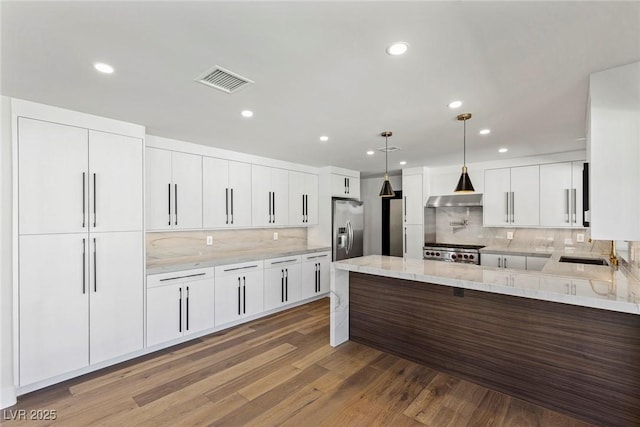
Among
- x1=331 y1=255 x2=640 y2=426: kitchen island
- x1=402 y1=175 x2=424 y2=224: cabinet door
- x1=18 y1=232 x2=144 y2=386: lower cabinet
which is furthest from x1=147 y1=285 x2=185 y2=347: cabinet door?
x1=402 y1=175 x2=424 y2=224: cabinet door

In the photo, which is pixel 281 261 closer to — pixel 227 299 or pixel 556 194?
pixel 227 299

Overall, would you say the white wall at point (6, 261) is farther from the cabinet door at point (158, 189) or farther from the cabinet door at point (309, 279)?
the cabinet door at point (309, 279)

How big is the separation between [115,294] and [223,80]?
7.50ft

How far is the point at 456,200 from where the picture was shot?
5.18 meters

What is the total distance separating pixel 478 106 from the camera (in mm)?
2508

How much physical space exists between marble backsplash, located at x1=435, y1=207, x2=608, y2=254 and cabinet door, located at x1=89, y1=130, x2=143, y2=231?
5090mm

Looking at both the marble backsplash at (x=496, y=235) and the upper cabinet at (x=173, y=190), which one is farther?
the marble backsplash at (x=496, y=235)

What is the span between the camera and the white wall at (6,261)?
88.3 inches

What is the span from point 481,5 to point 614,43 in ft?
3.03

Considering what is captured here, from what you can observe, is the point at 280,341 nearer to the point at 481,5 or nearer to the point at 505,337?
the point at 505,337

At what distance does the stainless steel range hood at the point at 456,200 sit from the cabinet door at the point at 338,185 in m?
1.57

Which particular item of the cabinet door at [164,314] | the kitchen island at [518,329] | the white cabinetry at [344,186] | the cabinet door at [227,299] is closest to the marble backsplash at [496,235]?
the white cabinetry at [344,186]

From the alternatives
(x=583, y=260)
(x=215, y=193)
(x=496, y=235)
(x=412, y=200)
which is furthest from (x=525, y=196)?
(x=215, y=193)

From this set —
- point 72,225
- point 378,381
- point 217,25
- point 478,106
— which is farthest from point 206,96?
point 378,381
